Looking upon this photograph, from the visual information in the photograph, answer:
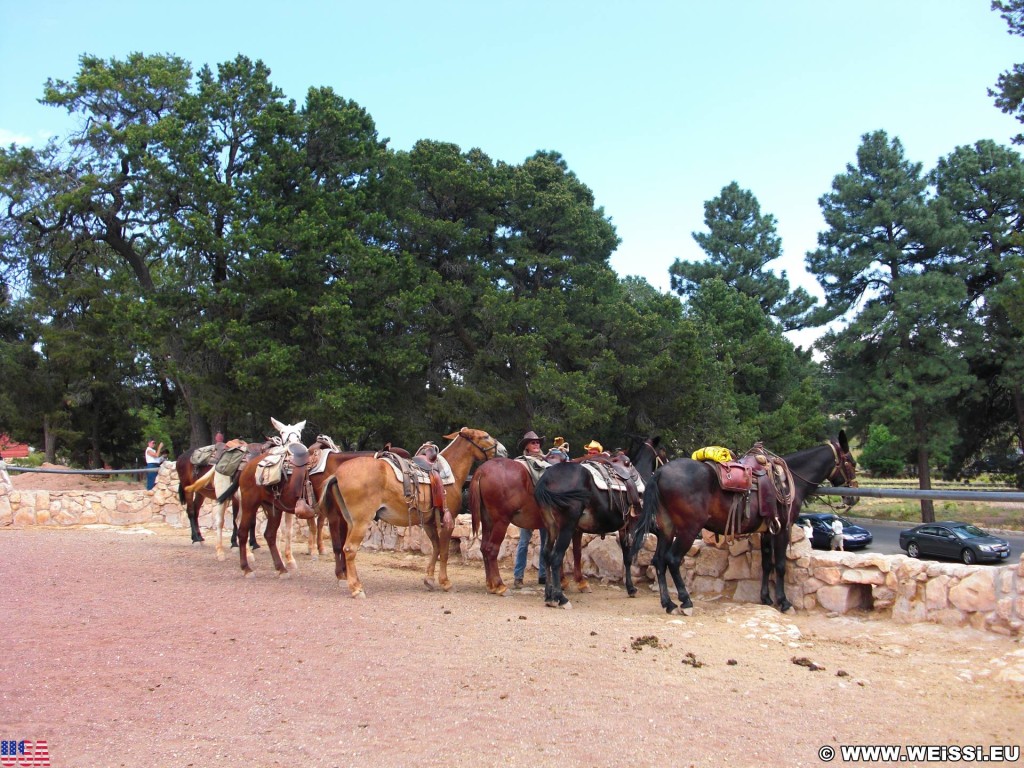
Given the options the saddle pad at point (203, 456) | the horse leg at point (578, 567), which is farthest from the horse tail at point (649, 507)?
the saddle pad at point (203, 456)

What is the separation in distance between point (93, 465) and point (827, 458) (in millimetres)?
35397

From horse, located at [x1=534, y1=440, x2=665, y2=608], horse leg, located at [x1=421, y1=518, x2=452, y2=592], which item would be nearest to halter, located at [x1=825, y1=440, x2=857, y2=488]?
horse, located at [x1=534, y1=440, x2=665, y2=608]

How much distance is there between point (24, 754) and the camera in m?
4.28

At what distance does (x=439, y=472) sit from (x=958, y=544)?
1518 cm

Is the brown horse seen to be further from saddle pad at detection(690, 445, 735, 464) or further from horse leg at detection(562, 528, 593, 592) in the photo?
saddle pad at detection(690, 445, 735, 464)

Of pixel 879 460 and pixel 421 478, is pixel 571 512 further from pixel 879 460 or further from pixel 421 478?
pixel 879 460

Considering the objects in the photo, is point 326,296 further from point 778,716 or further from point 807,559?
point 778,716

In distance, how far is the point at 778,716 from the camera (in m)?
4.91

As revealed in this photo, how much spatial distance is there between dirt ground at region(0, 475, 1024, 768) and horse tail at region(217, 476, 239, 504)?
314 centimetres

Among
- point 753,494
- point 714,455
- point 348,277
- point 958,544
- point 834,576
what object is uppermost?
point 348,277

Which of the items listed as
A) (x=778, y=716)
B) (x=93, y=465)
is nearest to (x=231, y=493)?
(x=778, y=716)

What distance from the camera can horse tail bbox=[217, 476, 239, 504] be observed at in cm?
1194

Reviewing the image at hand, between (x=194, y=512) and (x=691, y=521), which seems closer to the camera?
(x=691, y=521)

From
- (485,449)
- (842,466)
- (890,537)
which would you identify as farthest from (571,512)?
(890,537)
